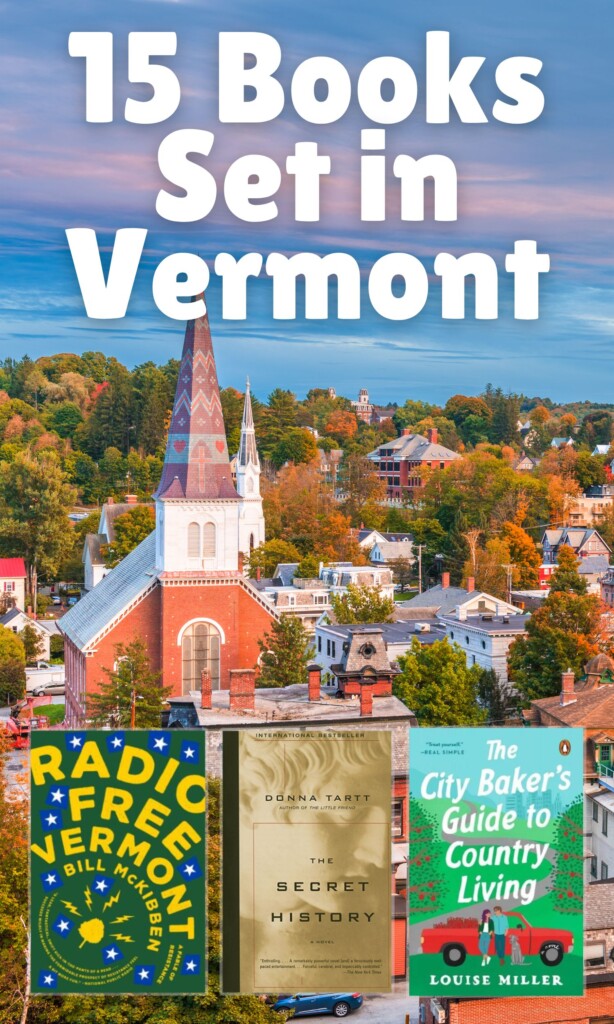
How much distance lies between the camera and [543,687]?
157 feet

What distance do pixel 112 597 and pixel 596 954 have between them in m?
31.4

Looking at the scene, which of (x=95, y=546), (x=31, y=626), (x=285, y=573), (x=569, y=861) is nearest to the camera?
(x=569, y=861)

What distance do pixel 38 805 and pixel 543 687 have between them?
118 ft

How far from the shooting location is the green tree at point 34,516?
96875mm

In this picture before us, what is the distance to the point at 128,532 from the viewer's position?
88250mm

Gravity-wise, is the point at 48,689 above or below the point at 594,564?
below

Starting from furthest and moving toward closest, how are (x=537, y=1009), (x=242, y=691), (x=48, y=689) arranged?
(x=48, y=689)
(x=242, y=691)
(x=537, y=1009)

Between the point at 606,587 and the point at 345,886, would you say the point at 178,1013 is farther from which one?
the point at 606,587

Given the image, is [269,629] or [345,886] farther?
[269,629]

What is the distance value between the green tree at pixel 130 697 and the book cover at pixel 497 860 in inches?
1089

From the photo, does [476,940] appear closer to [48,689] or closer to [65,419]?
[48,689]

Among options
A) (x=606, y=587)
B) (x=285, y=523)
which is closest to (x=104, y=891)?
(x=606, y=587)

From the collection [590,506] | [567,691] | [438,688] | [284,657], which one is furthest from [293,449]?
[567,691]

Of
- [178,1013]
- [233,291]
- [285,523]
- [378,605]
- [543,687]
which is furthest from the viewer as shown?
[285,523]
